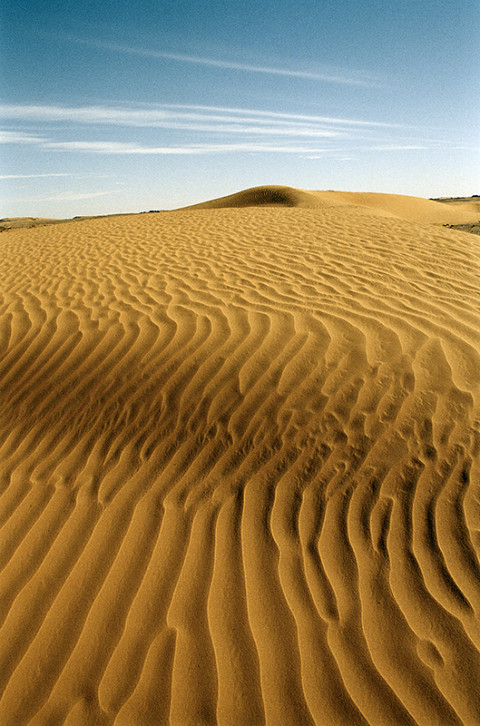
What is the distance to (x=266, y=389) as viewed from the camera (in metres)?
3.28

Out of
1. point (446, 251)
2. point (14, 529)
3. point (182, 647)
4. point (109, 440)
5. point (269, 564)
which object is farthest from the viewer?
point (446, 251)

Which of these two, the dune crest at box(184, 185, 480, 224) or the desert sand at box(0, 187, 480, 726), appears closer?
the desert sand at box(0, 187, 480, 726)

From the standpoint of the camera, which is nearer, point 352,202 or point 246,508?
point 246,508

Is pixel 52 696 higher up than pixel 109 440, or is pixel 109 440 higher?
pixel 109 440

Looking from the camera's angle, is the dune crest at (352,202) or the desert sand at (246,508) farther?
the dune crest at (352,202)

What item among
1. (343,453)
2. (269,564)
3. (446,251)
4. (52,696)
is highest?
(446,251)

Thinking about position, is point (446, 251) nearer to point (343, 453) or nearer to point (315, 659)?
point (343, 453)

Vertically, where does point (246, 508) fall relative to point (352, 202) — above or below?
above

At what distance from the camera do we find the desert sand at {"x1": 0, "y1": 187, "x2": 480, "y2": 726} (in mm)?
1873

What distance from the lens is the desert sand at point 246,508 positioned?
6.15ft

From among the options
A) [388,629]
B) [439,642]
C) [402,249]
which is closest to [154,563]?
[388,629]

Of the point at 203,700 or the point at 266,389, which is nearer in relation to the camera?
the point at 203,700

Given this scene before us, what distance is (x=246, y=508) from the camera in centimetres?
261

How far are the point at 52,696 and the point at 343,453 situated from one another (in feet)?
6.22
